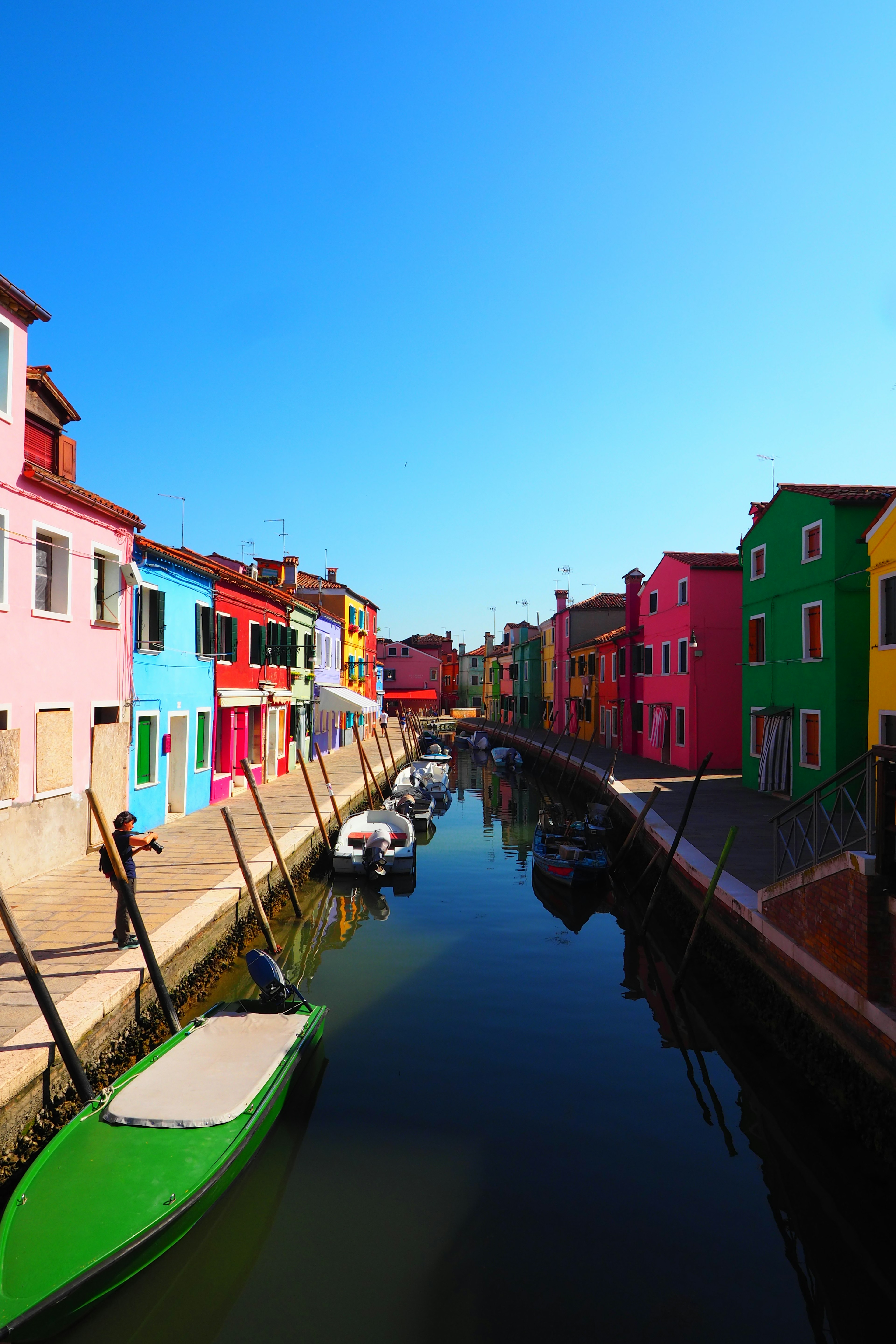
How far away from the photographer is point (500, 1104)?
7.90m

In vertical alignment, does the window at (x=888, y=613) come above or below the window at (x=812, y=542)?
below

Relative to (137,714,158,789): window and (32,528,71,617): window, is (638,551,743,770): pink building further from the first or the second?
(32,528,71,617): window

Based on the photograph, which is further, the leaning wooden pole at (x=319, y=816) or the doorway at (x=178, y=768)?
the doorway at (x=178, y=768)

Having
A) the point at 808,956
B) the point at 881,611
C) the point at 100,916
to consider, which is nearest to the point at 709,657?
the point at 881,611

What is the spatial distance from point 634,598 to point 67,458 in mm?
24175

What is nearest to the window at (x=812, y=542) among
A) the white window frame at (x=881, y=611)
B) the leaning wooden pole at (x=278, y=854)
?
the white window frame at (x=881, y=611)

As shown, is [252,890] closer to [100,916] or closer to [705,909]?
[100,916]

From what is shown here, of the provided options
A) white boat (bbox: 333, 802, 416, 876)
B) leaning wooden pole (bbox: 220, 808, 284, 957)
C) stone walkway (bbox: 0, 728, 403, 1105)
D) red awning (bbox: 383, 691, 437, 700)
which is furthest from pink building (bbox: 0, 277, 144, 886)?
red awning (bbox: 383, 691, 437, 700)

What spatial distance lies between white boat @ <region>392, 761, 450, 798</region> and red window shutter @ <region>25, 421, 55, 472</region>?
1576cm

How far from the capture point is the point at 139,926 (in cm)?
794

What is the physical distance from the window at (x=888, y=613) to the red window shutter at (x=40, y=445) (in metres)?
14.2

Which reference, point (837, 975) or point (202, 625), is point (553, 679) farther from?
point (837, 975)

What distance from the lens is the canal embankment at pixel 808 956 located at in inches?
279

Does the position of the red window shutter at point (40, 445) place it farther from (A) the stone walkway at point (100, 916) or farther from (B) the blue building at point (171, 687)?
(A) the stone walkway at point (100, 916)
